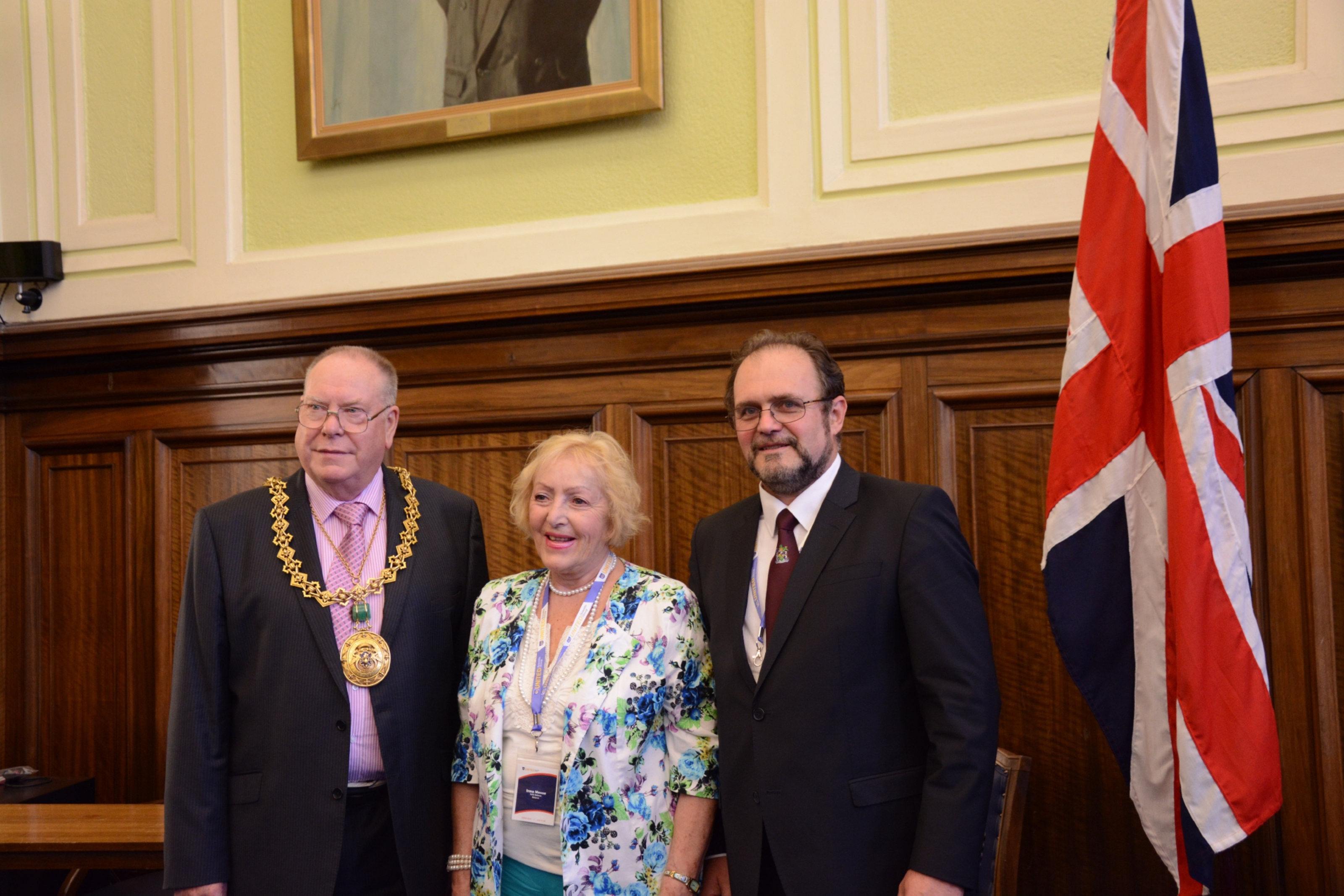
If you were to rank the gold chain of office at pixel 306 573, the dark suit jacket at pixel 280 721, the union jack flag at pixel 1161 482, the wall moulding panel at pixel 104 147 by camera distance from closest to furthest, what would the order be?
the union jack flag at pixel 1161 482, the dark suit jacket at pixel 280 721, the gold chain of office at pixel 306 573, the wall moulding panel at pixel 104 147

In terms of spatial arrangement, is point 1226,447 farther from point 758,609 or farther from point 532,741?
point 532,741

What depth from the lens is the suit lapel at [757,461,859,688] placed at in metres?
2.21

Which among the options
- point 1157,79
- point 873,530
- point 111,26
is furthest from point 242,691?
point 111,26

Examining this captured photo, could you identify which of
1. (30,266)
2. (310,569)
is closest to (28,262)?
(30,266)

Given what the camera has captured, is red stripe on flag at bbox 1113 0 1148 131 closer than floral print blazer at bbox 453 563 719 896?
No

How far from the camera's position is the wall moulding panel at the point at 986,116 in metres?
2.86

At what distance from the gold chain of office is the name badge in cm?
61

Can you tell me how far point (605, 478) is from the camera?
Answer: 97.7 inches

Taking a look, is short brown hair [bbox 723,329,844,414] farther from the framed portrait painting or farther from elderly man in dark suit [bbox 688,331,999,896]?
the framed portrait painting

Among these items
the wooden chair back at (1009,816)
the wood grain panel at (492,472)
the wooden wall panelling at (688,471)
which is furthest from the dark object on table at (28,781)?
the wooden chair back at (1009,816)

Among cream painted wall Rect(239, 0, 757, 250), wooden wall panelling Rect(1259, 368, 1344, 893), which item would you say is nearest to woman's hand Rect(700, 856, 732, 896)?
wooden wall panelling Rect(1259, 368, 1344, 893)

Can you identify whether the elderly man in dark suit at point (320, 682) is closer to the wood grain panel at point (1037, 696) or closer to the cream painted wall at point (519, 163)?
the cream painted wall at point (519, 163)

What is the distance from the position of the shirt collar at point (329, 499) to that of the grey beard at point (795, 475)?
993 millimetres

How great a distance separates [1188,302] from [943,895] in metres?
1.33
